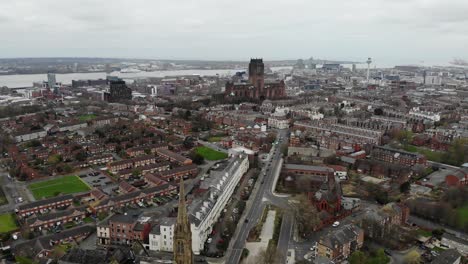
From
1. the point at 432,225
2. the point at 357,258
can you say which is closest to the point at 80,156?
the point at 357,258

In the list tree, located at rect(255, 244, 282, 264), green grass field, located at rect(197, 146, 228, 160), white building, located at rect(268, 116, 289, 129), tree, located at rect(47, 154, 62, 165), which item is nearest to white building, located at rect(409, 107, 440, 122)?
white building, located at rect(268, 116, 289, 129)

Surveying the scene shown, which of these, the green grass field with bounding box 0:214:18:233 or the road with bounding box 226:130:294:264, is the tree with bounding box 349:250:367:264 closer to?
the road with bounding box 226:130:294:264

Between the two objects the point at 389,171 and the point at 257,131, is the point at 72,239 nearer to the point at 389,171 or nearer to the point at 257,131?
the point at 389,171

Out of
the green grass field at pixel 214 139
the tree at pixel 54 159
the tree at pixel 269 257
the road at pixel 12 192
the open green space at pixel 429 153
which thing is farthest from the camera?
the green grass field at pixel 214 139

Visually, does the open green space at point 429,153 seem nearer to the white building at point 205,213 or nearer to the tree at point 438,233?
the tree at point 438,233

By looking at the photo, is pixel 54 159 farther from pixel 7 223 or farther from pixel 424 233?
pixel 424 233

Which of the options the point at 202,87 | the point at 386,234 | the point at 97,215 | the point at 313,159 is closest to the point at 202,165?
the point at 313,159

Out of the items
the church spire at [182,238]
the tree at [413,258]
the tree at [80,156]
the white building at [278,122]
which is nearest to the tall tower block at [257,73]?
the white building at [278,122]
